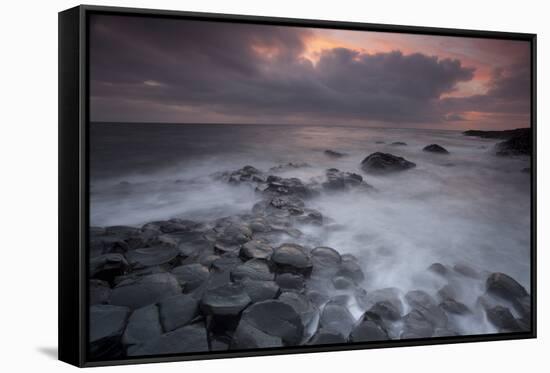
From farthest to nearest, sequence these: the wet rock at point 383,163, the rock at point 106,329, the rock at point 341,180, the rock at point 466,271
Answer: the rock at point 466,271 → the wet rock at point 383,163 → the rock at point 341,180 → the rock at point 106,329

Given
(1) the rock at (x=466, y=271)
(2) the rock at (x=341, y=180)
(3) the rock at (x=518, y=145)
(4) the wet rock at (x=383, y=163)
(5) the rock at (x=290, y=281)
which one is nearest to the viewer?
(5) the rock at (x=290, y=281)

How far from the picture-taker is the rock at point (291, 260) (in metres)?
5.11

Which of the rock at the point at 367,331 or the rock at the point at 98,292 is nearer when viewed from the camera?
the rock at the point at 98,292

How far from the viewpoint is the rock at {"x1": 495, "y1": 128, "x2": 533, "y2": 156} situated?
5762 millimetres

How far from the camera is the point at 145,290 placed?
483 cm

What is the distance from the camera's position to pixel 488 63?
574 cm

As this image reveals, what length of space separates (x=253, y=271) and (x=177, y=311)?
0.51 m

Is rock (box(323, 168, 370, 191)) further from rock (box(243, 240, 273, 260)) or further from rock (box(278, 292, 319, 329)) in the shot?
rock (box(278, 292, 319, 329))

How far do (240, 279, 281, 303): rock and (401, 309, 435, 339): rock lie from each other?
0.90 meters

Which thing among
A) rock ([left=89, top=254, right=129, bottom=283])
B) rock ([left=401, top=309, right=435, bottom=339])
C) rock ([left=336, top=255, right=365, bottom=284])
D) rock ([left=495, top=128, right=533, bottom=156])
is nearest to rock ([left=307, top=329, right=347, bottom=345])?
rock ([left=336, top=255, right=365, bottom=284])

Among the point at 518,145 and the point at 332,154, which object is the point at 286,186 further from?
the point at 518,145

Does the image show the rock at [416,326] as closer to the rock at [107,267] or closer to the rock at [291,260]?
the rock at [291,260]

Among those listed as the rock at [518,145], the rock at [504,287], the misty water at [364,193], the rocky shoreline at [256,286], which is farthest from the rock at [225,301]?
the rock at [518,145]

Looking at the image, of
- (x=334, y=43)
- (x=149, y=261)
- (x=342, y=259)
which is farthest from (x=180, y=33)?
(x=342, y=259)
